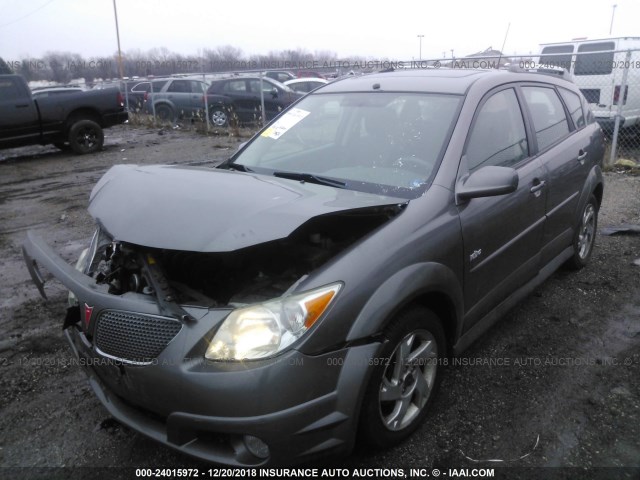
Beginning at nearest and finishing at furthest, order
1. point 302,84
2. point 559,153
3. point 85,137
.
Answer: point 559,153, point 85,137, point 302,84

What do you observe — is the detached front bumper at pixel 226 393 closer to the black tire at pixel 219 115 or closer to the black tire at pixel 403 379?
the black tire at pixel 403 379

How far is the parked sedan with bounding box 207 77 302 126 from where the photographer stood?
48.1 ft

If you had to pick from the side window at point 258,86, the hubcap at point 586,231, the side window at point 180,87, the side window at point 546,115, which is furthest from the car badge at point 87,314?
the side window at point 180,87

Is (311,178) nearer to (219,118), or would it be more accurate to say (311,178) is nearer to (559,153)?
(559,153)

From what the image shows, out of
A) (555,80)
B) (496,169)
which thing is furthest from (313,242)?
(555,80)

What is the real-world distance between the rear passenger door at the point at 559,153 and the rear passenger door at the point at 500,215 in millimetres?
162

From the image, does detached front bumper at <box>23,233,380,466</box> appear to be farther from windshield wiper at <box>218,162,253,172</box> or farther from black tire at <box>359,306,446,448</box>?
windshield wiper at <box>218,162,253,172</box>

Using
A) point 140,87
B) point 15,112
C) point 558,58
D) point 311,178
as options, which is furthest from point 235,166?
point 140,87

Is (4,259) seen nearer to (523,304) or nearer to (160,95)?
(523,304)

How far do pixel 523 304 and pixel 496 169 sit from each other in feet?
5.61

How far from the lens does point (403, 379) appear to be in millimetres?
2449

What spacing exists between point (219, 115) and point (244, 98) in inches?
38.6

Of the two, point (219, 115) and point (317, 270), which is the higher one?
point (317, 270)

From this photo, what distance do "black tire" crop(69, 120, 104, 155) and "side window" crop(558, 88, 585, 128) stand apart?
34.6ft
